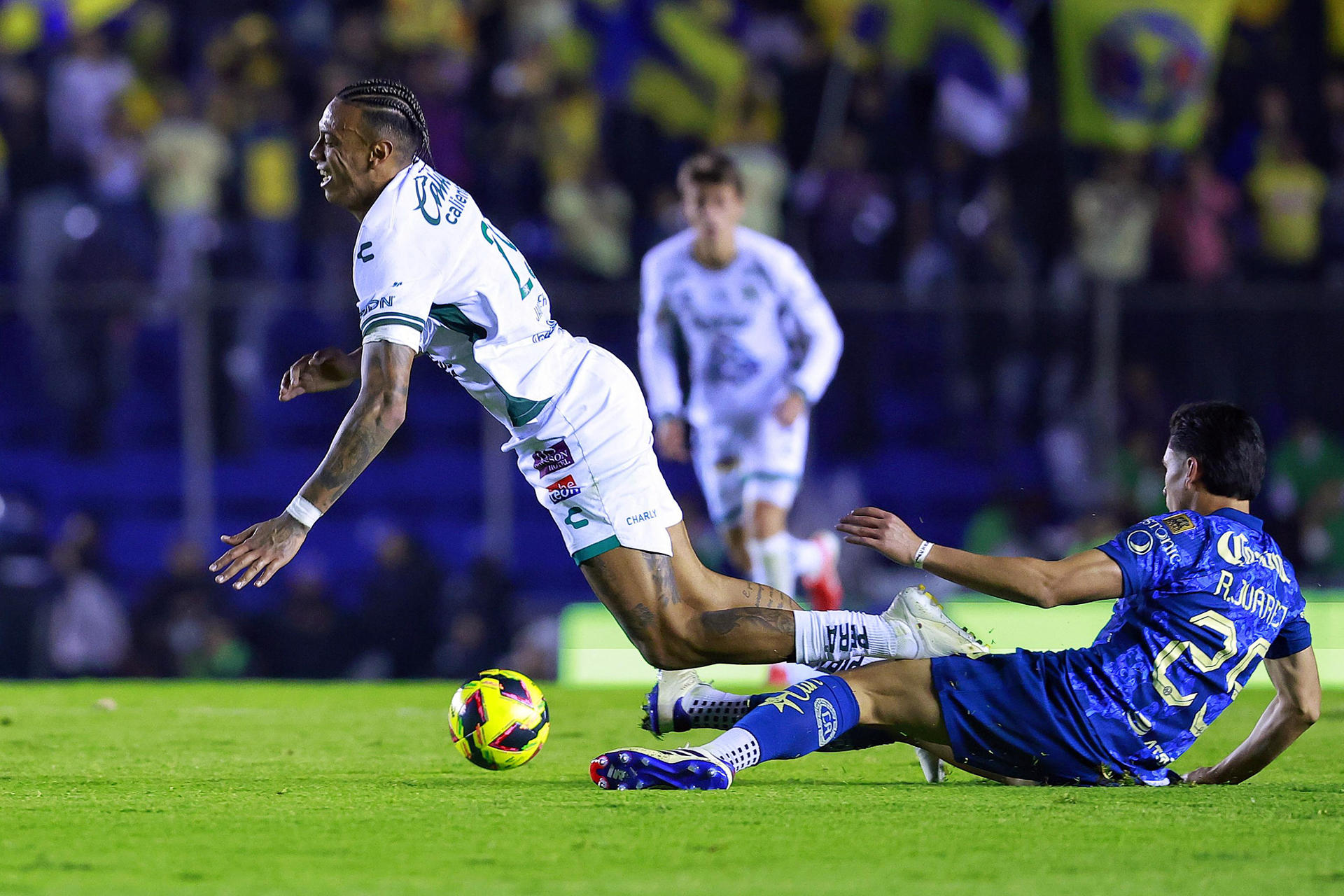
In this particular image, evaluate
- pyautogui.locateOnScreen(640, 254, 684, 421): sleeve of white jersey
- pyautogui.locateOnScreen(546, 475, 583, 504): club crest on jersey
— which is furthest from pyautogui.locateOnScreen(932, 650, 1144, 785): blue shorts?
pyautogui.locateOnScreen(640, 254, 684, 421): sleeve of white jersey

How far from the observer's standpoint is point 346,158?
18.3 feet

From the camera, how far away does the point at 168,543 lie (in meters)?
12.8

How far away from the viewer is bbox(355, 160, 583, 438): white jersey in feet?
17.2

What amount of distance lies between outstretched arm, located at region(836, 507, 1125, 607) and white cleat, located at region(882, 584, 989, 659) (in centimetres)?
72

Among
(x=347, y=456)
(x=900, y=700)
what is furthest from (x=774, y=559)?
(x=347, y=456)

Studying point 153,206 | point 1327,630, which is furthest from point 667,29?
point 1327,630

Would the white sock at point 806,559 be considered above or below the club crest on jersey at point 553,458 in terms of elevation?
below

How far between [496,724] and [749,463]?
12.4ft

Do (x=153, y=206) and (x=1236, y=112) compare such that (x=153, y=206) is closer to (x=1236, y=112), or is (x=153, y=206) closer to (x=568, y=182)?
(x=568, y=182)

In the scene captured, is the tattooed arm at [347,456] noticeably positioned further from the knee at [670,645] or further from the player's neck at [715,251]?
the player's neck at [715,251]

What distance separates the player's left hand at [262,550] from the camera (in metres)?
4.76

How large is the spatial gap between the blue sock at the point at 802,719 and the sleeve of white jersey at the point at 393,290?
152cm

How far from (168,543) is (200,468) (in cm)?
77

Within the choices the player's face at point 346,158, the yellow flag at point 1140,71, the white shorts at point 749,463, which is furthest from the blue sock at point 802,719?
the yellow flag at point 1140,71
